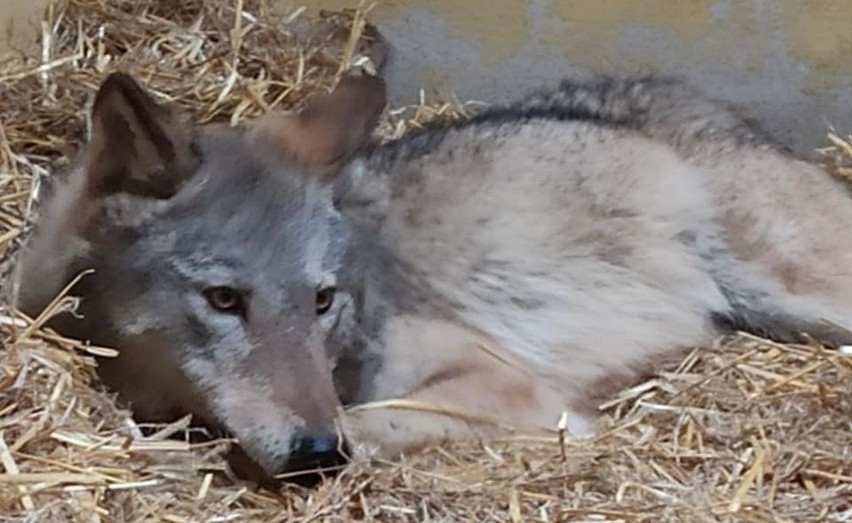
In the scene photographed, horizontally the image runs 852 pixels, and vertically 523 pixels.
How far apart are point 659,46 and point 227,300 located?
2.22m

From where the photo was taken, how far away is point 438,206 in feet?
13.1

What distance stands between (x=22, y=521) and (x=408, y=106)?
2.65 m

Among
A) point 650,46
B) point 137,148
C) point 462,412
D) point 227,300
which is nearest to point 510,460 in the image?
point 462,412

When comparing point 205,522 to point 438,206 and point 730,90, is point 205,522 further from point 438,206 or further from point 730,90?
point 730,90

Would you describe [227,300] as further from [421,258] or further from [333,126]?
[421,258]

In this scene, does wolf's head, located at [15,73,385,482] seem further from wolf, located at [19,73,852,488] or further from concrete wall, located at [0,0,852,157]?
concrete wall, located at [0,0,852,157]

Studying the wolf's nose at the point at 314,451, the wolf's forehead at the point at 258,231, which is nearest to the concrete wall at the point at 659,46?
the wolf's forehead at the point at 258,231

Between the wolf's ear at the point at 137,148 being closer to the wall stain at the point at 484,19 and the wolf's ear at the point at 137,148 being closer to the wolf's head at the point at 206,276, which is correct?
the wolf's head at the point at 206,276

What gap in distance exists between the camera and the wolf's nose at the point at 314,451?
2980mm

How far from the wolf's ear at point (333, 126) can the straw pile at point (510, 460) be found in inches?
25.6

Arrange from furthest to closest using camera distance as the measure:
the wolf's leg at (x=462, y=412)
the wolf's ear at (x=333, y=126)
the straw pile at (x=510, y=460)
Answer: the wolf's ear at (x=333, y=126) → the wolf's leg at (x=462, y=412) → the straw pile at (x=510, y=460)

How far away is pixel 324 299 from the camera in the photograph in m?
3.29

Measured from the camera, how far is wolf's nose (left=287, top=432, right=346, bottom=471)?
9.78 ft

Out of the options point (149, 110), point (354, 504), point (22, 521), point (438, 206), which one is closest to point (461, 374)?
point (438, 206)
